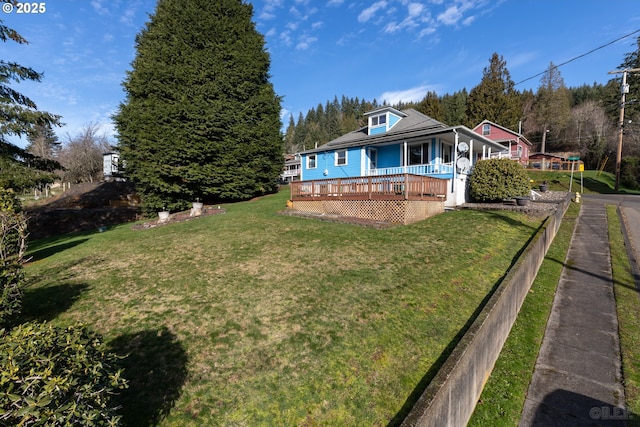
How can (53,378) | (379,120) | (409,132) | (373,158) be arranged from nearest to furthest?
1. (53,378)
2. (409,132)
3. (373,158)
4. (379,120)

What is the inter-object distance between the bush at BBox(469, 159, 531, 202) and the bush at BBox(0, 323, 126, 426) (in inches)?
667

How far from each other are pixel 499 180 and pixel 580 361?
1223cm

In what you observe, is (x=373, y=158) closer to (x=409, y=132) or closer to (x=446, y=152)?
(x=409, y=132)

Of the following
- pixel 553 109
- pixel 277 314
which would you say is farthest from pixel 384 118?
pixel 553 109

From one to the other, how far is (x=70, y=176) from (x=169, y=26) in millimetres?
27445

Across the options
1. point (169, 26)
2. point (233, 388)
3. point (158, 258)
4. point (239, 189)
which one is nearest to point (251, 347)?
point (233, 388)

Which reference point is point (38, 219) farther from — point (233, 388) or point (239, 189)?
point (233, 388)

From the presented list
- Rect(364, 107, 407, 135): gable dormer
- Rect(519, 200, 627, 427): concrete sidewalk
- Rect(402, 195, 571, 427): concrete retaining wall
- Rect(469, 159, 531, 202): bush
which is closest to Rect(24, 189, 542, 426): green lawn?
Rect(402, 195, 571, 427): concrete retaining wall

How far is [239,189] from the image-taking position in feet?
71.7

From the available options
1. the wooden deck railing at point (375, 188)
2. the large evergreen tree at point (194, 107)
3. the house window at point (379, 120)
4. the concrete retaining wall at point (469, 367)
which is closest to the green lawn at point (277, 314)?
the concrete retaining wall at point (469, 367)

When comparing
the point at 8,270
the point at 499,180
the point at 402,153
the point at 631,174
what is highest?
the point at 402,153

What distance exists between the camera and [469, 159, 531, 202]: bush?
1453 cm

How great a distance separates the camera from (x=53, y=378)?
1.63 meters

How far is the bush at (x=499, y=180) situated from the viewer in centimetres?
1453
